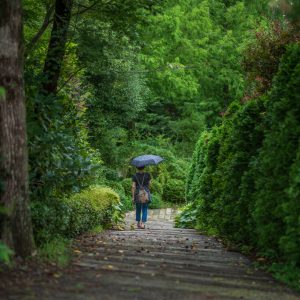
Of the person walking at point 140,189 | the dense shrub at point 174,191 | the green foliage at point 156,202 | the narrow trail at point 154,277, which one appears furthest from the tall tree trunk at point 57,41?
the dense shrub at point 174,191

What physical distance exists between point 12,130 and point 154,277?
2.09 metres

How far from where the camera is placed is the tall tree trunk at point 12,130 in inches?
219

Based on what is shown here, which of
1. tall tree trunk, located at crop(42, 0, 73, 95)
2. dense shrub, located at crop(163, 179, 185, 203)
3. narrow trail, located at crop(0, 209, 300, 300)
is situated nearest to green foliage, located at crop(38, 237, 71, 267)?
narrow trail, located at crop(0, 209, 300, 300)

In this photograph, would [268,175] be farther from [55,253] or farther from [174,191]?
[174,191]

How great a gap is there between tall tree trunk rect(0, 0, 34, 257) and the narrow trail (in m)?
0.75

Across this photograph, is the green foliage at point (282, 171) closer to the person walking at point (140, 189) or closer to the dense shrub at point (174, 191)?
the person walking at point (140, 189)

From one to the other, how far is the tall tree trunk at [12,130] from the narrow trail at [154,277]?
75 centimetres

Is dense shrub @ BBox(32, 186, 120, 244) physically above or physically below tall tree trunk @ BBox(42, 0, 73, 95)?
below

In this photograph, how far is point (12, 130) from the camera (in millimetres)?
5617

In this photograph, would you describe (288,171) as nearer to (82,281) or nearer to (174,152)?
(82,281)

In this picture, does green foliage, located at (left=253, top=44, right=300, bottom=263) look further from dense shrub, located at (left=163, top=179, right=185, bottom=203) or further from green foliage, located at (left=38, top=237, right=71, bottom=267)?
dense shrub, located at (left=163, top=179, right=185, bottom=203)

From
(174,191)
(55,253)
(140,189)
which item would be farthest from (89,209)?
(174,191)

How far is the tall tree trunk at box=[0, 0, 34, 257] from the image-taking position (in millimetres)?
5551

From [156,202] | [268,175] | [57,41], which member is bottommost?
[156,202]
